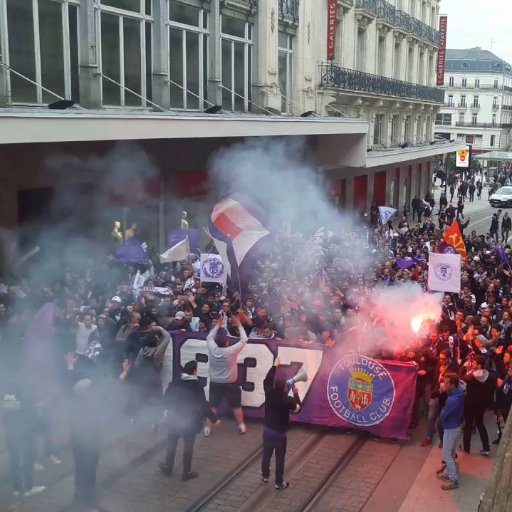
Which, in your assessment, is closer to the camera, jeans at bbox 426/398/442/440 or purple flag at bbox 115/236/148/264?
jeans at bbox 426/398/442/440

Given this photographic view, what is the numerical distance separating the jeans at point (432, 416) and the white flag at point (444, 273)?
10.7 feet

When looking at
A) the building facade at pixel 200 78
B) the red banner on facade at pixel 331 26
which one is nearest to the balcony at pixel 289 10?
the building facade at pixel 200 78

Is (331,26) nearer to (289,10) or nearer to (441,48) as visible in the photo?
(289,10)

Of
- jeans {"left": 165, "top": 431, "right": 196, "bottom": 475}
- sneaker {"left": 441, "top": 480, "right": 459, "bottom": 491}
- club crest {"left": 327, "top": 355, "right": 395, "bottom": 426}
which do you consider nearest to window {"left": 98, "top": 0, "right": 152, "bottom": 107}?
club crest {"left": 327, "top": 355, "right": 395, "bottom": 426}

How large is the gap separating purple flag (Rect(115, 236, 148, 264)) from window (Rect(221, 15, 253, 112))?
19.8 feet

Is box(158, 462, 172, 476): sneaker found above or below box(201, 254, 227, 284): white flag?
below

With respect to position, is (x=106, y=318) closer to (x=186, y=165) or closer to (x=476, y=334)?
(x=476, y=334)

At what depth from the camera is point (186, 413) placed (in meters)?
6.64

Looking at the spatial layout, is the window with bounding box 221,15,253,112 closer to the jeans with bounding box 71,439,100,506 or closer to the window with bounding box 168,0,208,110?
the window with bounding box 168,0,208,110

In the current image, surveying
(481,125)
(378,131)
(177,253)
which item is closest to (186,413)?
(177,253)

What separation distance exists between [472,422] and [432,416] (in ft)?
1.31

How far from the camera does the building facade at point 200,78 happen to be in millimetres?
11352

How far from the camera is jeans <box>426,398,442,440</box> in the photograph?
7.58 m

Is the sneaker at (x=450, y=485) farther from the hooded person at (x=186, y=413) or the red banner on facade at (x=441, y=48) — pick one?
the red banner on facade at (x=441, y=48)
